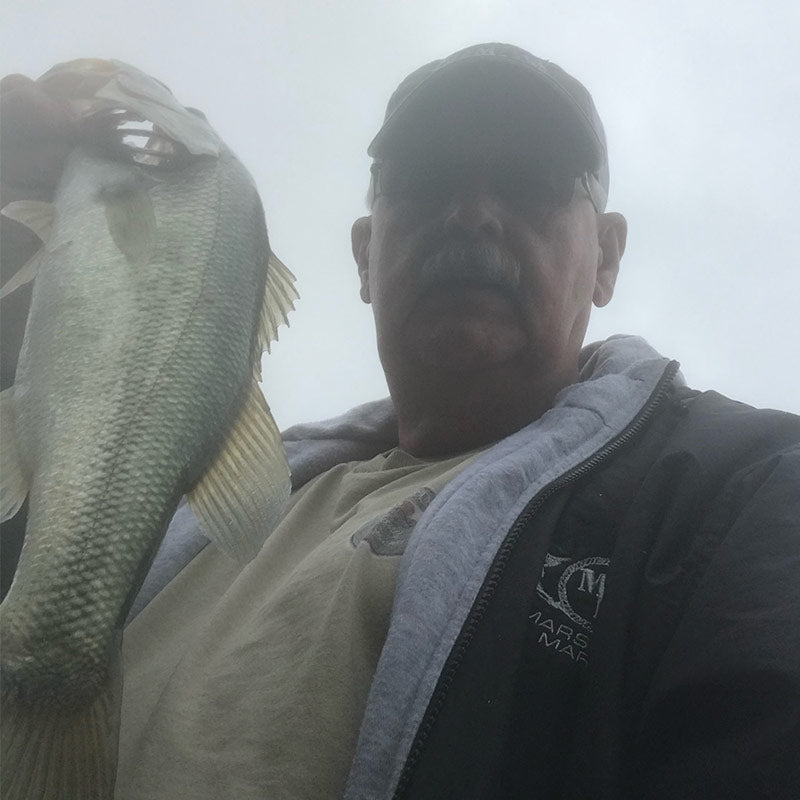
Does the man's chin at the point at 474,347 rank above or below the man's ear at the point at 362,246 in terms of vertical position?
below

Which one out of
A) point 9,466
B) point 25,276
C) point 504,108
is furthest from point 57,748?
point 504,108

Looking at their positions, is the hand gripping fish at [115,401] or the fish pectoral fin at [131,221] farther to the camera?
the fish pectoral fin at [131,221]

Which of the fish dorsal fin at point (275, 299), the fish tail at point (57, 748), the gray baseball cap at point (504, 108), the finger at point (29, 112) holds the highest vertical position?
the gray baseball cap at point (504, 108)

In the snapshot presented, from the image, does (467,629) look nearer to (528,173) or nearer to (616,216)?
(528,173)

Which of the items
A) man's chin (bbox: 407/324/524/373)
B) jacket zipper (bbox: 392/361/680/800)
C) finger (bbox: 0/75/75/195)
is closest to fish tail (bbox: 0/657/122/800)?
jacket zipper (bbox: 392/361/680/800)

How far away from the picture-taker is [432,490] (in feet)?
5.34

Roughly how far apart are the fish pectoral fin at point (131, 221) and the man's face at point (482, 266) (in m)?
1.07

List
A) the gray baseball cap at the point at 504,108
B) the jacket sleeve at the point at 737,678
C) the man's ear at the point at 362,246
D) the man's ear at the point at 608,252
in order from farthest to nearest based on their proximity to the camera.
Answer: the man's ear at the point at 362,246, the man's ear at the point at 608,252, the gray baseball cap at the point at 504,108, the jacket sleeve at the point at 737,678

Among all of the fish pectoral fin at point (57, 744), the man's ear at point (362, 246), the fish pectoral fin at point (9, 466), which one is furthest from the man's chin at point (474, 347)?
the fish pectoral fin at point (57, 744)

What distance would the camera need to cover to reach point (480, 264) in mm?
2172

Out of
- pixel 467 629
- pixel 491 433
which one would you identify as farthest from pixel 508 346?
pixel 467 629

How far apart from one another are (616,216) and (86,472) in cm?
225

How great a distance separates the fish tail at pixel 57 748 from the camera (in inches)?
36.3

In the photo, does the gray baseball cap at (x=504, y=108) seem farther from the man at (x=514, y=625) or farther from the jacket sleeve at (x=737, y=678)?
the jacket sleeve at (x=737, y=678)
